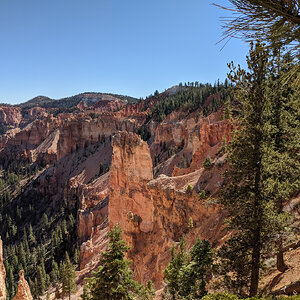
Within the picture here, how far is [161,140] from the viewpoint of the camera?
68.2 m

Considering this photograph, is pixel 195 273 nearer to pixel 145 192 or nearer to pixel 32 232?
pixel 145 192

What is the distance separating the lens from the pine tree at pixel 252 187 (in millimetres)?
8344

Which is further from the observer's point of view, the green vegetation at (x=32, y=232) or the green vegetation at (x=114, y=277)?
the green vegetation at (x=32, y=232)

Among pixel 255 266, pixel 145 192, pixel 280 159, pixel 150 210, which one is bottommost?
pixel 150 210

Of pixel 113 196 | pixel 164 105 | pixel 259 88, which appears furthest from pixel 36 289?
pixel 164 105

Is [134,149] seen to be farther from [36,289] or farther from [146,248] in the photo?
[36,289]

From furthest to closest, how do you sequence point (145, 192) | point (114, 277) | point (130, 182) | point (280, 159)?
point (130, 182), point (145, 192), point (114, 277), point (280, 159)

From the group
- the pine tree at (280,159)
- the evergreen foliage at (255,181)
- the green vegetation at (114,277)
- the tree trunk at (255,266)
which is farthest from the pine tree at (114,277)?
the pine tree at (280,159)

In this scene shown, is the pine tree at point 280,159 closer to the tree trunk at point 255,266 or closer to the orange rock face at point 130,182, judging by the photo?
the tree trunk at point 255,266

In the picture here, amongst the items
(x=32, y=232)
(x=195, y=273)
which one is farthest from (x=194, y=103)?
(x=195, y=273)

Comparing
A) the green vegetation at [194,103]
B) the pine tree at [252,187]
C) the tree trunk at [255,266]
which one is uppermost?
the green vegetation at [194,103]

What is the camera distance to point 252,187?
9.08 meters

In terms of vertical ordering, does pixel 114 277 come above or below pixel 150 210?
above

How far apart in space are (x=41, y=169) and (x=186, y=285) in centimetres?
10407
